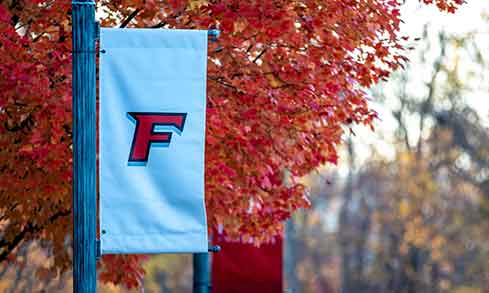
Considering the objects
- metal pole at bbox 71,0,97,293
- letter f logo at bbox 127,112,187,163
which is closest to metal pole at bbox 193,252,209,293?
metal pole at bbox 71,0,97,293

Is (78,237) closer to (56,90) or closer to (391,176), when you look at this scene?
(56,90)

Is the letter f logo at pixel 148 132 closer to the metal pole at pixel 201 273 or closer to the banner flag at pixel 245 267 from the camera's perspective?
the metal pole at pixel 201 273

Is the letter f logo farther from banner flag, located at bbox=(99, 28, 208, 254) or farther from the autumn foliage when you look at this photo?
the autumn foliage

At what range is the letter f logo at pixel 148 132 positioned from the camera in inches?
337

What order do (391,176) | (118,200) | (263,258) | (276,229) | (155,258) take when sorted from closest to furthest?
1. (118,200)
2. (276,229)
3. (263,258)
4. (391,176)
5. (155,258)

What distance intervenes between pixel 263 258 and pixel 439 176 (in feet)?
110

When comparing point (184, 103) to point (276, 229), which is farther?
point (276, 229)

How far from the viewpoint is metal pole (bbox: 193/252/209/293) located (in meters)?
15.8

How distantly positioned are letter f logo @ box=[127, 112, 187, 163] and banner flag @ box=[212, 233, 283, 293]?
9.56m

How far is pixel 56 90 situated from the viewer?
12.0m

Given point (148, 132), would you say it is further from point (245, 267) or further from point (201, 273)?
point (245, 267)

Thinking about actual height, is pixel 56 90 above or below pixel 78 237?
above

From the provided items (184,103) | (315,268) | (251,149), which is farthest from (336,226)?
(184,103)

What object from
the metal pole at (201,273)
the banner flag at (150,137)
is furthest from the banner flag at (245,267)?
the banner flag at (150,137)
